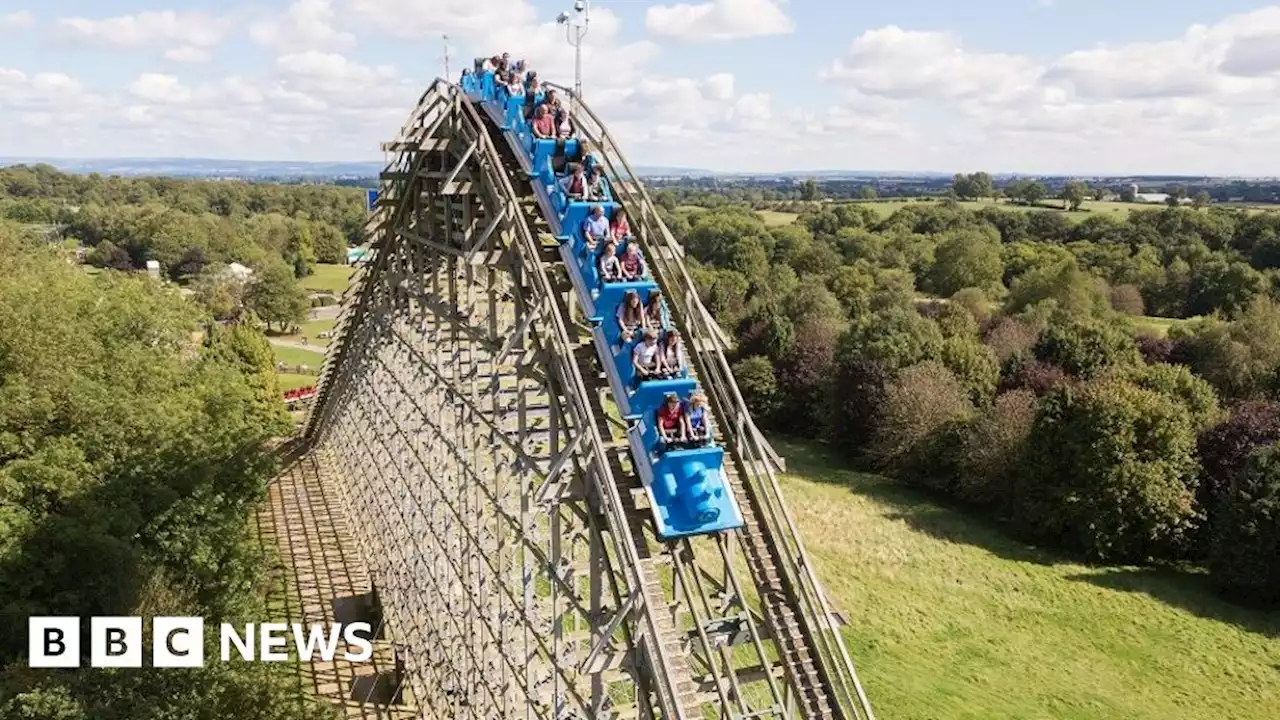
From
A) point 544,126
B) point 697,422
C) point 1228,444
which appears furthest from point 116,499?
point 1228,444

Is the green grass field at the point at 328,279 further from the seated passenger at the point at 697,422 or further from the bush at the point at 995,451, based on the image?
the seated passenger at the point at 697,422

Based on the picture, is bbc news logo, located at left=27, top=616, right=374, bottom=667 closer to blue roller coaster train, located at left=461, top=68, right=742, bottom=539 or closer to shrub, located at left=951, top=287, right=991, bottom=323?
blue roller coaster train, located at left=461, top=68, right=742, bottom=539

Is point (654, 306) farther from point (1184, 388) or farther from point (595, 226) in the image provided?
point (1184, 388)

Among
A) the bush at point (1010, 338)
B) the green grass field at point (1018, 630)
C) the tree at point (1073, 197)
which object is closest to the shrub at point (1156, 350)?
the bush at point (1010, 338)

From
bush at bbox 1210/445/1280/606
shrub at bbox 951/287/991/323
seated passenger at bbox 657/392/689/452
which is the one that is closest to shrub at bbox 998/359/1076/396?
bush at bbox 1210/445/1280/606

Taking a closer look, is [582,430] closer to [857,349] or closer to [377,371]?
[377,371]

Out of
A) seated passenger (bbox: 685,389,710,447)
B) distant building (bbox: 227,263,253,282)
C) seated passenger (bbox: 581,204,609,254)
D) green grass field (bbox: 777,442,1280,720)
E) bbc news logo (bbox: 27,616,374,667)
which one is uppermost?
seated passenger (bbox: 581,204,609,254)
